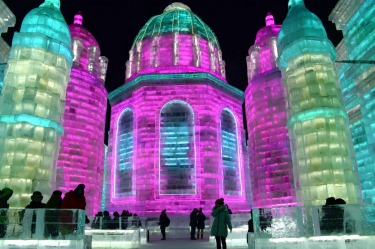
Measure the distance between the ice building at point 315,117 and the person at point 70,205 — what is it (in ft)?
31.4

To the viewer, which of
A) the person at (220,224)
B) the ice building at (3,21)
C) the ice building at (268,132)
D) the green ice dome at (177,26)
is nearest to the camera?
the person at (220,224)

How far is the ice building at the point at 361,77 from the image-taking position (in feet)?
54.9

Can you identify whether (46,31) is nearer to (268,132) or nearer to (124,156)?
(124,156)

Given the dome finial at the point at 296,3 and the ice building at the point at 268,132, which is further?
the ice building at the point at 268,132

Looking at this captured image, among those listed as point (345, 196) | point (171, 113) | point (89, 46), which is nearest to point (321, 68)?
point (345, 196)

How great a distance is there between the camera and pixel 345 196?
1328cm

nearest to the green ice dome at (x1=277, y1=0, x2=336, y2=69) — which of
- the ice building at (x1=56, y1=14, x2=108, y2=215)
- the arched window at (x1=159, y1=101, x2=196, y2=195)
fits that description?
the arched window at (x1=159, y1=101, x2=196, y2=195)

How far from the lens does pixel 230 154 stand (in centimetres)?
2936

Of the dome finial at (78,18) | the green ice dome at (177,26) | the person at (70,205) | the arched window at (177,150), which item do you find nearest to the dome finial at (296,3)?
the arched window at (177,150)

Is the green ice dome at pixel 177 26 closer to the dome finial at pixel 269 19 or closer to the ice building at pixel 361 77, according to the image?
the dome finial at pixel 269 19

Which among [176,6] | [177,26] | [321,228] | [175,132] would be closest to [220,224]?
[321,228]

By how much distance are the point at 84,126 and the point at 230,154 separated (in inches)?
555

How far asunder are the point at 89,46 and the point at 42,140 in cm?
2239

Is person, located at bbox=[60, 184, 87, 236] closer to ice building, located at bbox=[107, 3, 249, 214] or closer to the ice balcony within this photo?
the ice balcony
